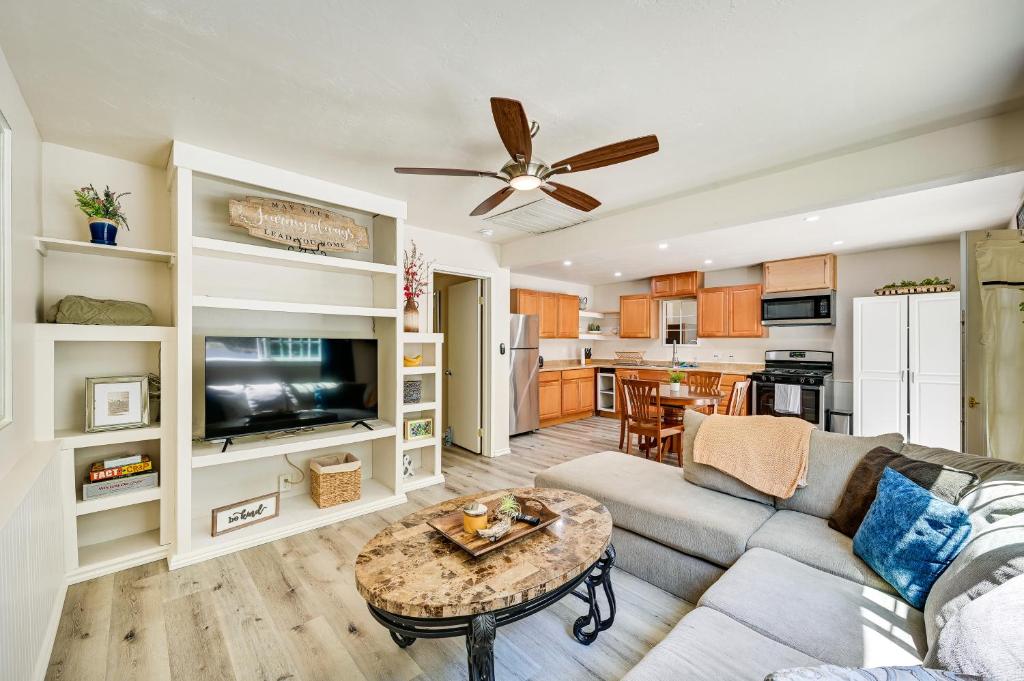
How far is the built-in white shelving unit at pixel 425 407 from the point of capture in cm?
369

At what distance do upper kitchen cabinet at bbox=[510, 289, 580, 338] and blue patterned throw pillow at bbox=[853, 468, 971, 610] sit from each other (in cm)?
497

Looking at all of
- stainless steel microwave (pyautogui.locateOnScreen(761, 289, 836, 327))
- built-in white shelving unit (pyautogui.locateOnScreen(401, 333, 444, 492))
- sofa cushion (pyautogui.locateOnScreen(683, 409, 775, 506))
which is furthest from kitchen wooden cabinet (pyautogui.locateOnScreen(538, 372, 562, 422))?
sofa cushion (pyautogui.locateOnScreen(683, 409, 775, 506))

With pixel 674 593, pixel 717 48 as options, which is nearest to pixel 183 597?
pixel 674 593

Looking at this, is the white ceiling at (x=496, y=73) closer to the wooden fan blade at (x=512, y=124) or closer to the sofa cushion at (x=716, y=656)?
the wooden fan blade at (x=512, y=124)

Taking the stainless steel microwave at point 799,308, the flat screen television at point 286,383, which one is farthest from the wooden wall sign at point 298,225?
the stainless steel microwave at point 799,308

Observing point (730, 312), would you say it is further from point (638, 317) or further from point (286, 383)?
point (286, 383)

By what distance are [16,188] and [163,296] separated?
99 cm

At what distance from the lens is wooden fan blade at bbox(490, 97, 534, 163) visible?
1.60 metres

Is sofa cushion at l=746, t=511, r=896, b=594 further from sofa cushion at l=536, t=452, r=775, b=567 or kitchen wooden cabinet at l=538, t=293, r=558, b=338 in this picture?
kitchen wooden cabinet at l=538, t=293, r=558, b=338

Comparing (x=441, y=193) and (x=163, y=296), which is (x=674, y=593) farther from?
(x=163, y=296)

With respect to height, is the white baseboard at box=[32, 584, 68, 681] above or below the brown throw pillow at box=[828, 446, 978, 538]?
below

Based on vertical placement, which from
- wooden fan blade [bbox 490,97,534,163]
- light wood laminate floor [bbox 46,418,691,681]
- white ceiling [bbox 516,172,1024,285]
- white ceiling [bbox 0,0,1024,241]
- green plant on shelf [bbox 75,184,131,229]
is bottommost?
light wood laminate floor [bbox 46,418,691,681]

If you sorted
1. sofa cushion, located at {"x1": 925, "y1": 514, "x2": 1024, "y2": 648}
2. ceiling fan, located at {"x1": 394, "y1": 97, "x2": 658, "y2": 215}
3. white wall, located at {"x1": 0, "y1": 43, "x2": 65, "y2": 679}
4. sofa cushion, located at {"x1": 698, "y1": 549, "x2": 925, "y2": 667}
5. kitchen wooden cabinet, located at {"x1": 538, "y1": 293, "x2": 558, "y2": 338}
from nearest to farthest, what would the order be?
1. sofa cushion, located at {"x1": 925, "y1": 514, "x2": 1024, "y2": 648}
2. sofa cushion, located at {"x1": 698, "y1": 549, "x2": 925, "y2": 667}
3. white wall, located at {"x1": 0, "y1": 43, "x2": 65, "y2": 679}
4. ceiling fan, located at {"x1": 394, "y1": 97, "x2": 658, "y2": 215}
5. kitchen wooden cabinet, located at {"x1": 538, "y1": 293, "x2": 558, "y2": 338}

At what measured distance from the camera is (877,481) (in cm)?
187
